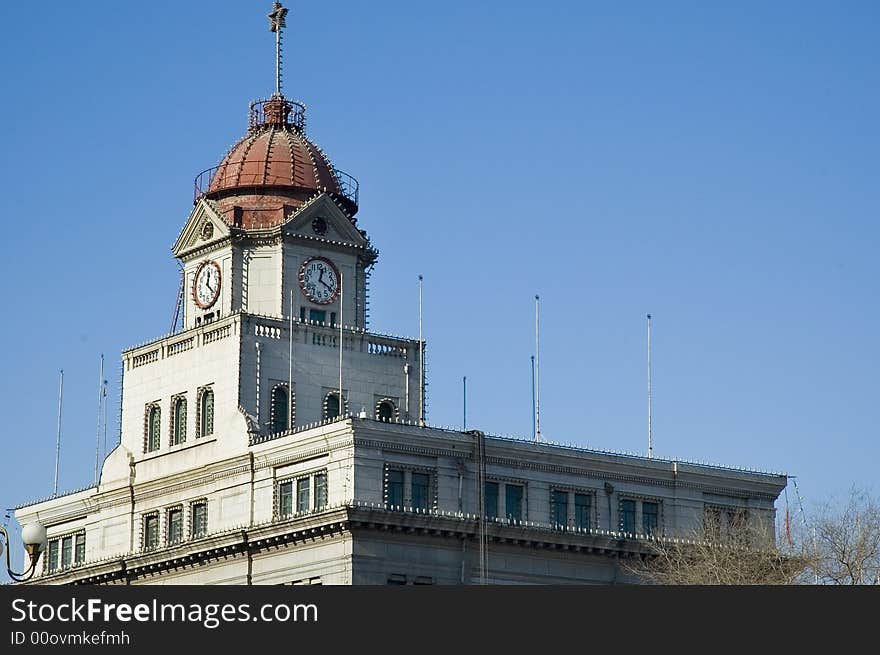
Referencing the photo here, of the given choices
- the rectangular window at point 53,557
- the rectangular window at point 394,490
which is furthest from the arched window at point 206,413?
the rectangular window at point 53,557

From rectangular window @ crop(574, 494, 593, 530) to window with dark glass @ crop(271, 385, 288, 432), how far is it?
17.7 m

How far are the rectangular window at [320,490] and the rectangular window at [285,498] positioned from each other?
2.05 meters

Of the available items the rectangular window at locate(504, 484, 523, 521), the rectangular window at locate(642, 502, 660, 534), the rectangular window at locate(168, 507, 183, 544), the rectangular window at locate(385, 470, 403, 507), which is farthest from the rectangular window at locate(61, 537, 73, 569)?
the rectangular window at locate(642, 502, 660, 534)

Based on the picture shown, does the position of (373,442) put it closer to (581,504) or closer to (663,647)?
(581,504)

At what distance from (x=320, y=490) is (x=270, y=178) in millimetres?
25299

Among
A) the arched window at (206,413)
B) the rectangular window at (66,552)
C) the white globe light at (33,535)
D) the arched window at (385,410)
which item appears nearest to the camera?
the white globe light at (33,535)

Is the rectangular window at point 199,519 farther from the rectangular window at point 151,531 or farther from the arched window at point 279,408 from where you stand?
the arched window at point 279,408

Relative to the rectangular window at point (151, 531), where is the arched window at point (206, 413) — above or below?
above

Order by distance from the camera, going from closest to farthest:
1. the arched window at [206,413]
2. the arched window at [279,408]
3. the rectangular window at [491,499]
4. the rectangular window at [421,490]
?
the rectangular window at [421,490], the rectangular window at [491,499], the arched window at [279,408], the arched window at [206,413]

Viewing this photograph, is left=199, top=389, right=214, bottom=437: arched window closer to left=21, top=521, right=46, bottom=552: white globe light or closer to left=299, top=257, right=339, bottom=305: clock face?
left=299, top=257, right=339, bottom=305: clock face

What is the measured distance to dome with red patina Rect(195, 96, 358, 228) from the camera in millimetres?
144125

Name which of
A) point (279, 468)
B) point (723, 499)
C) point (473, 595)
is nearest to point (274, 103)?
point (279, 468)

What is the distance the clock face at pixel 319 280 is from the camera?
468 ft

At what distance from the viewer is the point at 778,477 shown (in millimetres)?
143125
